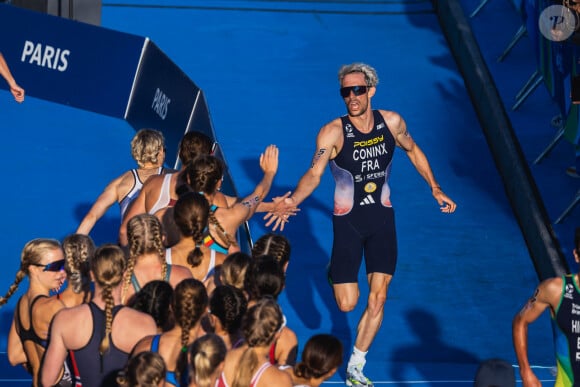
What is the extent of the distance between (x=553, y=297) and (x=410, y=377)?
2245 millimetres

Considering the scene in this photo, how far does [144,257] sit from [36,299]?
0.65 meters

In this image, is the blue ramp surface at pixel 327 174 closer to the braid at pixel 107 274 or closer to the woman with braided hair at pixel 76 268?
the woman with braided hair at pixel 76 268

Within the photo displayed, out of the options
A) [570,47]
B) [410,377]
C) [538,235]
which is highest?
[570,47]

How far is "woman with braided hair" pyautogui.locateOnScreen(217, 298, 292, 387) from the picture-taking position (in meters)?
5.30

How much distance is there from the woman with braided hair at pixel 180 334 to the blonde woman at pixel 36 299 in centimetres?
80

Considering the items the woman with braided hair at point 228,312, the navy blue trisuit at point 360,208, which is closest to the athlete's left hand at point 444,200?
the navy blue trisuit at point 360,208

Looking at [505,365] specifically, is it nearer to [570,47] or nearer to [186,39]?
[570,47]

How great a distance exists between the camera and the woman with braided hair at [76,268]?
239 inches

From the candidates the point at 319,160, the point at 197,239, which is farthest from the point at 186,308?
the point at 319,160

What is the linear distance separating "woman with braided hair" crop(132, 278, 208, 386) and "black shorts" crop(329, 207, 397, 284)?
3110 millimetres

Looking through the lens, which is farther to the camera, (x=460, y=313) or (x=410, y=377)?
(x=460, y=313)

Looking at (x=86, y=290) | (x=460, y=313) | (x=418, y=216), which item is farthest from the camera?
(x=418, y=216)

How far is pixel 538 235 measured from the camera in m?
10.9

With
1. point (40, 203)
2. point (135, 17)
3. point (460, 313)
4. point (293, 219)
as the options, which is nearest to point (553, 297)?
point (460, 313)
